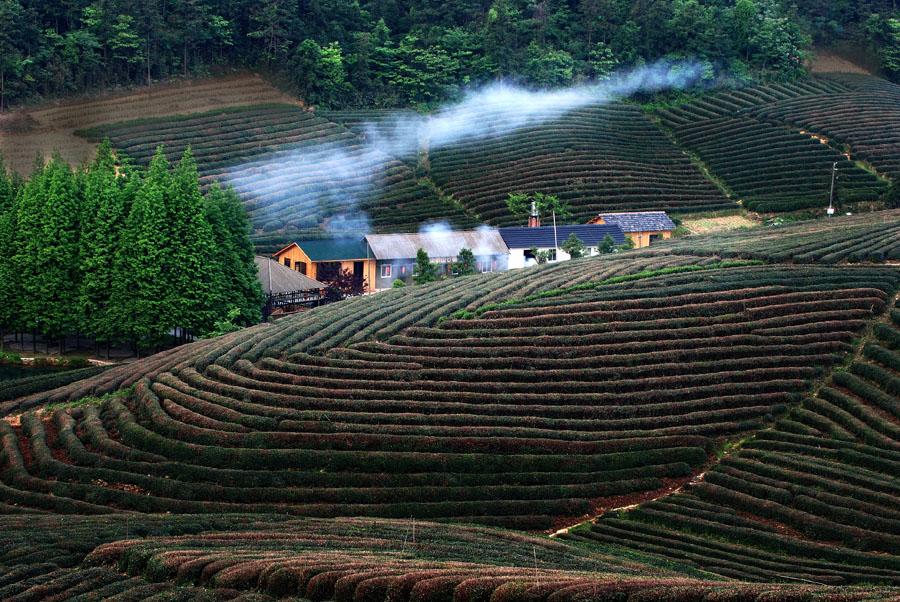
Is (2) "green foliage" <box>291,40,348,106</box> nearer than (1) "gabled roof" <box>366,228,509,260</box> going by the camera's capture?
No

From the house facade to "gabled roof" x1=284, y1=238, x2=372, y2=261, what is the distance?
2.21 feet

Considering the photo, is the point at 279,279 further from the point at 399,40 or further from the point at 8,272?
the point at 399,40

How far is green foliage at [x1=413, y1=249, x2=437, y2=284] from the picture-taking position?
68.1 m

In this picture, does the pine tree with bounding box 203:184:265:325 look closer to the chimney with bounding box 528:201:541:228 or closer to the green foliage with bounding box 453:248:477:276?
the green foliage with bounding box 453:248:477:276

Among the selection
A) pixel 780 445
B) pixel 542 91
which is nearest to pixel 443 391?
pixel 780 445

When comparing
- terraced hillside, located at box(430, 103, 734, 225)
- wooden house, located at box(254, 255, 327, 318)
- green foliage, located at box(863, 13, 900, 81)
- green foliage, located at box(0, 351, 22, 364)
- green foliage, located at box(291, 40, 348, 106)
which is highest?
green foliage, located at box(863, 13, 900, 81)

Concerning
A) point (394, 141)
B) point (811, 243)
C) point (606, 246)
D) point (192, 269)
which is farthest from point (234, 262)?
point (394, 141)

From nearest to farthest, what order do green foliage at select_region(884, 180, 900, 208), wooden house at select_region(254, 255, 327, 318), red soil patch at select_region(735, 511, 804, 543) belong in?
red soil patch at select_region(735, 511, 804, 543) → wooden house at select_region(254, 255, 327, 318) → green foliage at select_region(884, 180, 900, 208)

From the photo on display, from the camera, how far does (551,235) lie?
77500mm

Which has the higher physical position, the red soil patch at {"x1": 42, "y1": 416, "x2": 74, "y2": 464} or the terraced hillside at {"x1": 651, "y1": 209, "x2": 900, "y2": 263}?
the terraced hillside at {"x1": 651, "y1": 209, "x2": 900, "y2": 263}

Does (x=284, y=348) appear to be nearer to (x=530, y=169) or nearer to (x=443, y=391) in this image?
(x=443, y=391)

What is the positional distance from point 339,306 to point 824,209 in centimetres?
4203

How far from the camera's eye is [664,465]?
40656 mm

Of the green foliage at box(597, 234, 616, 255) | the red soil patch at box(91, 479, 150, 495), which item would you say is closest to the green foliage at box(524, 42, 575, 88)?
the green foliage at box(597, 234, 616, 255)
